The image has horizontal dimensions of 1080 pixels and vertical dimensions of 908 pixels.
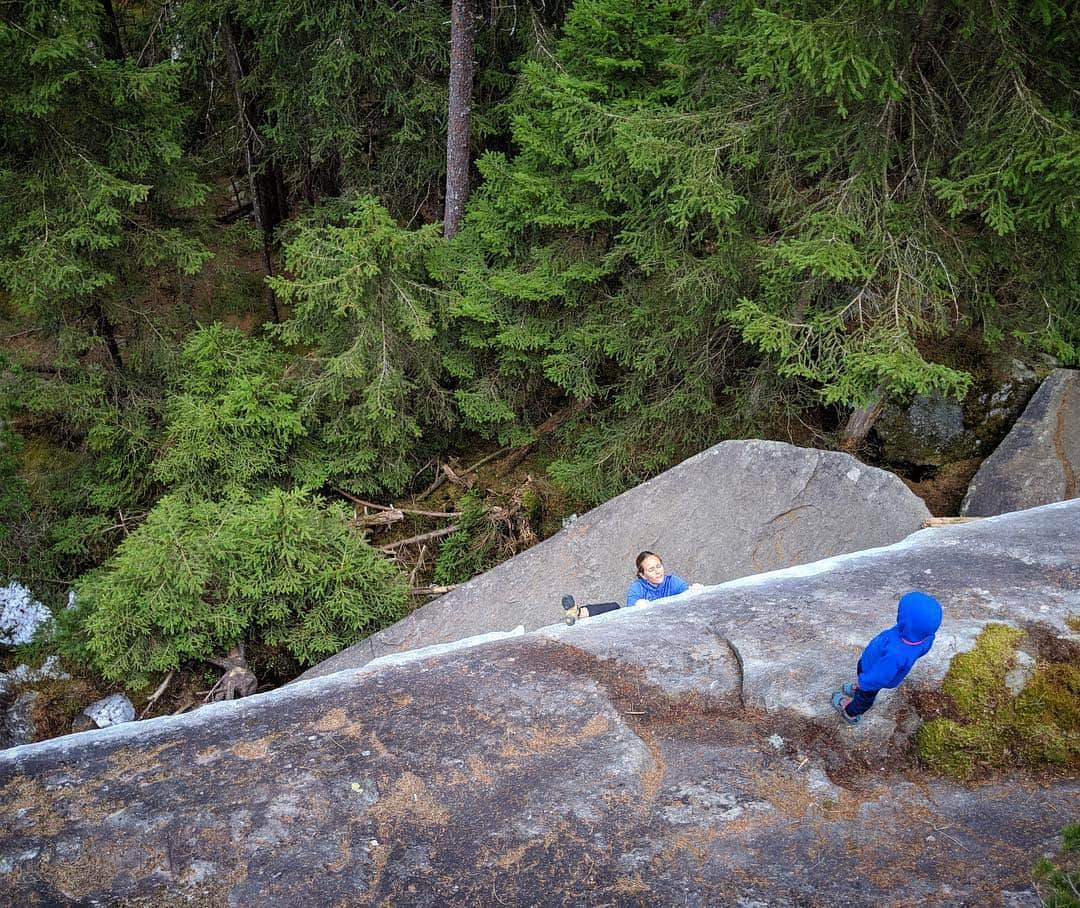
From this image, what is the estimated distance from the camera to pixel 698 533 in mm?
9625

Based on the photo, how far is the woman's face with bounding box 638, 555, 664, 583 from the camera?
695 cm

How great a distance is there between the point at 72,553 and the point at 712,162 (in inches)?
431

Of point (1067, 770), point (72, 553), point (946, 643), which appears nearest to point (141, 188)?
point (72, 553)

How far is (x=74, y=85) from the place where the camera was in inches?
391

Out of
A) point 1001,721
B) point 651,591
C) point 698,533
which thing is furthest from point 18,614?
point 1001,721

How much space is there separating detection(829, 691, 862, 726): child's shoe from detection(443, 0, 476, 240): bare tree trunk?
368 inches

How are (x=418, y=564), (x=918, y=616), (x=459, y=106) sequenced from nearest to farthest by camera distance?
(x=918, y=616) < (x=459, y=106) < (x=418, y=564)

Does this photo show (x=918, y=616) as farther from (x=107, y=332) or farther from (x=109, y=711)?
(x=107, y=332)

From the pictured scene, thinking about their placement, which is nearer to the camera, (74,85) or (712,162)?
(712,162)

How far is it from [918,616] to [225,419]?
9306mm

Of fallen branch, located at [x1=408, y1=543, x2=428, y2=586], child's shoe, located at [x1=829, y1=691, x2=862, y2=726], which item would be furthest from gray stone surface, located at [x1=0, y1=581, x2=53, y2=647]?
child's shoe, located at [x1=829, y1=691, x2=862, y2=726]

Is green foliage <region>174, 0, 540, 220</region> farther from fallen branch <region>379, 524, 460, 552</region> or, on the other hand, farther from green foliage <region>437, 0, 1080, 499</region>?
fallen branch <region>379, 524, 460, 552</region>

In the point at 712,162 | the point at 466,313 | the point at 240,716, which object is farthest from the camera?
the point at 466,313

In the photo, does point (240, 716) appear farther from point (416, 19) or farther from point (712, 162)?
point (416, 19)
